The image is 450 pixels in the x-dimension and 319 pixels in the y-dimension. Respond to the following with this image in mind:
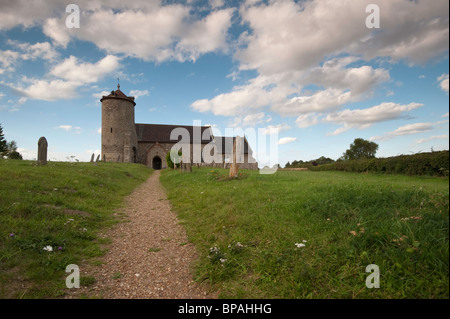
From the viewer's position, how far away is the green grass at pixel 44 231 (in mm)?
3385

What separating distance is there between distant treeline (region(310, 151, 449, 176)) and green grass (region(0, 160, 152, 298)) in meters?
6.04

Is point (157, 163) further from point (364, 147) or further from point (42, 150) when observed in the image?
point (364, 147)

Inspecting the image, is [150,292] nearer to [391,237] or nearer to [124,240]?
[124,240]

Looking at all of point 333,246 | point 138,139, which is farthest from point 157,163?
point 333,246

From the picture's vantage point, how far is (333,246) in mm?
3588

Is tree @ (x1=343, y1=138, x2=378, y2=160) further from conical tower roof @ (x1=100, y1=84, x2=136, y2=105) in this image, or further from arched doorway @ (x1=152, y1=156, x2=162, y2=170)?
conical tower roof @ (x1=100, y1=84, x2=136, y2=105)

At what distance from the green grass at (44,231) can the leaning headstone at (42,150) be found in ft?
18.7

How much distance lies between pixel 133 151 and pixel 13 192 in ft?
125

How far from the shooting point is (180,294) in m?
3.43

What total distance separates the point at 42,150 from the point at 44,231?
39.0 ft

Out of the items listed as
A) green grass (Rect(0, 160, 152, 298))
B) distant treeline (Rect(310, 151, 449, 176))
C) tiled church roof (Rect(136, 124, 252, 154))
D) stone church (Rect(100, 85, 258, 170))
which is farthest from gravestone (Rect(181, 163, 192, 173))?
tiled church roof (Rect(136, 124, 252, 154))

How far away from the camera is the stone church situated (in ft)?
130
